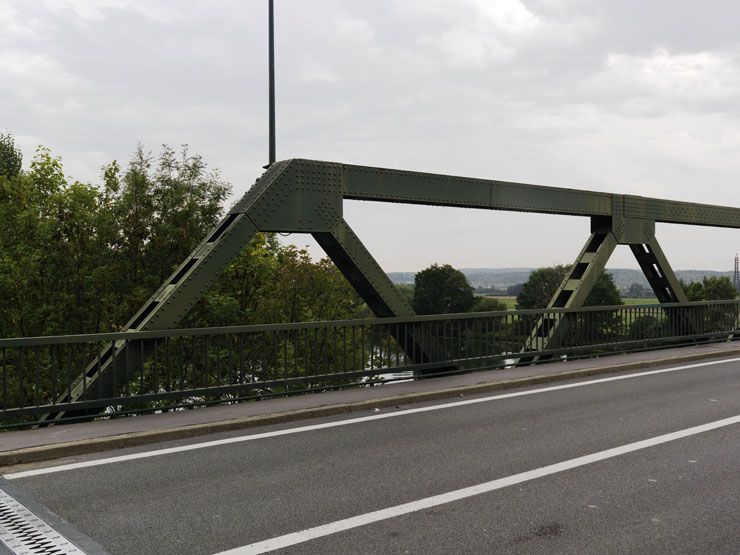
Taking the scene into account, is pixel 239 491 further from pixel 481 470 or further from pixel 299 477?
pixel 481 470

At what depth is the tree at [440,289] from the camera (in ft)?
260

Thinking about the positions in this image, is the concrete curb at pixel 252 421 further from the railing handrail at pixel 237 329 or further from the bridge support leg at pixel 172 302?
the bridge support leg at pixel 172 302

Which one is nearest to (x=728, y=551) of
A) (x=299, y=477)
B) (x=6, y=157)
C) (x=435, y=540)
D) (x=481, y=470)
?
(x=435, y=540)

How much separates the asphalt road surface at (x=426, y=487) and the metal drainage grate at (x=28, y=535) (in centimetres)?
19

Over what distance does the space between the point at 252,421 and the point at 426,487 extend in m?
2.88

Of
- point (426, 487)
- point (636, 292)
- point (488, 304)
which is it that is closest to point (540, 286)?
point (488, 304)

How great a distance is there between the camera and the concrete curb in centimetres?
645

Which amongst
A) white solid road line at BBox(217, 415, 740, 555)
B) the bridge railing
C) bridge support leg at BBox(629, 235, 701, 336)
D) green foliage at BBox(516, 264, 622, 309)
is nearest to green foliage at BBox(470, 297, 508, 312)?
green foliage at BBox(516, 264, 622, 309)

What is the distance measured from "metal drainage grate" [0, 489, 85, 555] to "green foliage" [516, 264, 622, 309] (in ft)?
272

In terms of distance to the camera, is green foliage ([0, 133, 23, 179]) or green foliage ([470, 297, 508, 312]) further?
green foliage ([470, 297, 508, 312])

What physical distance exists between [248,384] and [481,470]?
376cm

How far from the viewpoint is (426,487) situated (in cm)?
555

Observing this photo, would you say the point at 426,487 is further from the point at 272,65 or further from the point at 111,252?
the point at 111,252

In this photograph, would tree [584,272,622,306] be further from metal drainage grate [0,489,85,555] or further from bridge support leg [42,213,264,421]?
metal drainage grate [0,489,85,555]
